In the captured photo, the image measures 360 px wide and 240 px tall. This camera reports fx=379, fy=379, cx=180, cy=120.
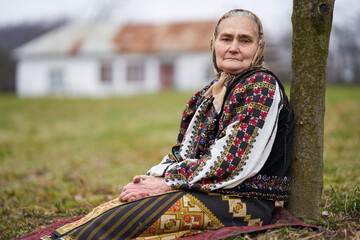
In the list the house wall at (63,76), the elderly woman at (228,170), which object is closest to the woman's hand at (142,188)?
the elderly woman at (228,170)

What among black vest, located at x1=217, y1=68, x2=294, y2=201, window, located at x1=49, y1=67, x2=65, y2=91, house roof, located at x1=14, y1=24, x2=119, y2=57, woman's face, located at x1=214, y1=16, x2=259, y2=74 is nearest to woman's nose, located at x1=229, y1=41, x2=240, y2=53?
woman's face, located at x1=214, y1=16, x2=259, y2=74

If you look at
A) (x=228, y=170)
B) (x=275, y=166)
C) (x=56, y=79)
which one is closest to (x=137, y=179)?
(x=228, y=170)

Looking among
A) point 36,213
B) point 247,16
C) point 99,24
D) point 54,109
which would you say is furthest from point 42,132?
point 99,24

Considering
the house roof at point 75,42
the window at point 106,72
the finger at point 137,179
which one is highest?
the house roof at point 75,42

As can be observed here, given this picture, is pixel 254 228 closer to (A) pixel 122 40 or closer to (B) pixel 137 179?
(B) pixel 137 179

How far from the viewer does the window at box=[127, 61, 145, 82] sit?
24703 millimetres

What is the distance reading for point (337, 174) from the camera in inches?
173

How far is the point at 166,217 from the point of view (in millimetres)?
2434

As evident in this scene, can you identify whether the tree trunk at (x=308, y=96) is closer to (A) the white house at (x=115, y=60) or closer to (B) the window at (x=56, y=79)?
(A) the white house at (x=115, y=60)

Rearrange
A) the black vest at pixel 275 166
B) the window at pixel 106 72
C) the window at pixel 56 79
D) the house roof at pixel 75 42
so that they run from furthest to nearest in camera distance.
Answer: the window at pixel 56 79 < the window at pixel 106 72 < the house roof at pixel 75 42 < the black vest at pixel 275 166

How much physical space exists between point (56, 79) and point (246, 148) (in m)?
25.0

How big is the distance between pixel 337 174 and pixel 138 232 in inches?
113

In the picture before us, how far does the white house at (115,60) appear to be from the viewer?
2323 centimetres

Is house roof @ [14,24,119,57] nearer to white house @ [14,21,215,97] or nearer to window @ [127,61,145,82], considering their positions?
white house @ [14,21,215,97]
